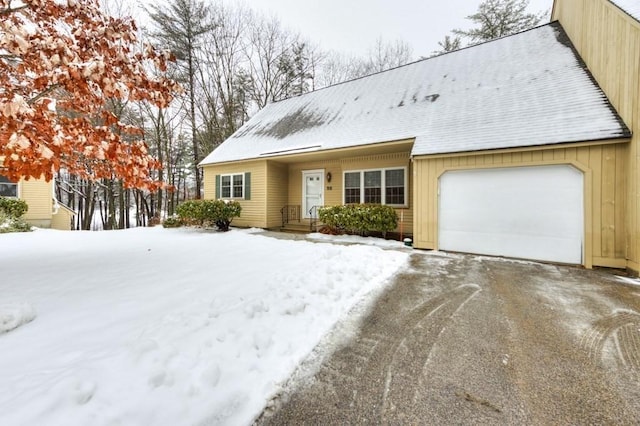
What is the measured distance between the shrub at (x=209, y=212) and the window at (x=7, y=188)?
8.70 meters

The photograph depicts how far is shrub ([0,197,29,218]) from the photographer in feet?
36.4

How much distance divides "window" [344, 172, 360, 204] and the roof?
5.04ft

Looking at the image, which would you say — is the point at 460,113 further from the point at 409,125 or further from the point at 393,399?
the point at 393,399

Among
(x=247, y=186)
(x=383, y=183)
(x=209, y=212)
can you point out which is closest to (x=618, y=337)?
(x=383, y=183)

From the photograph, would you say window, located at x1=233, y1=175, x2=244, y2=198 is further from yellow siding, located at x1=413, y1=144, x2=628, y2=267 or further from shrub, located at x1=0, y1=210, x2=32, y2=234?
yellow siding, located at x1=413, y1=144, x2=628, y2=267

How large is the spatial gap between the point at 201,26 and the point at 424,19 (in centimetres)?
1828

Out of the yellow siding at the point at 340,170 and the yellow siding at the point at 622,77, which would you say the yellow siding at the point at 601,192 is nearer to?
the yellow siding at the point at 622,77

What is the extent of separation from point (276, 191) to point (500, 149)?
314 inches

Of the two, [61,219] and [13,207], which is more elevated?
[13,207]

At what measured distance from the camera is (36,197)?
42.0ft

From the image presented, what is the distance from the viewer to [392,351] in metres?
2.37

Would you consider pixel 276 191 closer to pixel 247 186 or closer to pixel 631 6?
pixel 247 186

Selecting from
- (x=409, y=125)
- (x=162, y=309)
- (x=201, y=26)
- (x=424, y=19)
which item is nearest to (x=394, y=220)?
(x=409, y=125)

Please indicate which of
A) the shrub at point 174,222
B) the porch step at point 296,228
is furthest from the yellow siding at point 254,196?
the shrub at point 174,222
